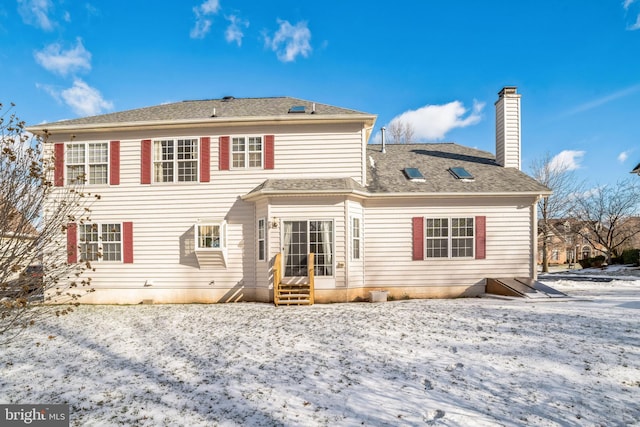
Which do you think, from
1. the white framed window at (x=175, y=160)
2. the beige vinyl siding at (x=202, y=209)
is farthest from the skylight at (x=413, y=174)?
the white framed window at (x=175, y=160)

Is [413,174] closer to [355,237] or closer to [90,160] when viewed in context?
[355,237]

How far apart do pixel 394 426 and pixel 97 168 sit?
1307cm

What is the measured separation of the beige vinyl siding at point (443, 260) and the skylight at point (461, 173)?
1.08 meters

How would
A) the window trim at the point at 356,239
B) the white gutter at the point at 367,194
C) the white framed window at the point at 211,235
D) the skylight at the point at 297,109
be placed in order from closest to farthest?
1. the white gutter at the point at 367,194
2. the window trim at the point at 356,239
3. the white framed window at the point at 211,235
4. the skylight at the point at 297,109

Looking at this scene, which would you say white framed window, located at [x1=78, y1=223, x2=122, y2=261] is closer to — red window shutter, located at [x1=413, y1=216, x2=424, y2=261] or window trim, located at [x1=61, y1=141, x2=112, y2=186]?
window trim, located at [x1=61, y1=141, x2=112, y2=186]

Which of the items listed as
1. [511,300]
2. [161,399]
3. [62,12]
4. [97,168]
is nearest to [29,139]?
[161,399]

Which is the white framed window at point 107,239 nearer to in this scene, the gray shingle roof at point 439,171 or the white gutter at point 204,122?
the white gutter at point 204,122

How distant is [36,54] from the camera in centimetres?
1270

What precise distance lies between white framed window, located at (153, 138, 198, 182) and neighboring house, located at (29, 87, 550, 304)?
0.04 metres

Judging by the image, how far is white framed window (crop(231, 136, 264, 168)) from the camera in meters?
12.2

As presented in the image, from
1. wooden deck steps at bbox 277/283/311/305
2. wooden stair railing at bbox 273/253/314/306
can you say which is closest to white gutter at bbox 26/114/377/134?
wooden stair railing at bbox 273/253/314/306

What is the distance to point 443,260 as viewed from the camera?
12344 mm

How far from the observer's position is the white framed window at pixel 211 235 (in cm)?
1177

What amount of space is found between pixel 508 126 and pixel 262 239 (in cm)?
1065
